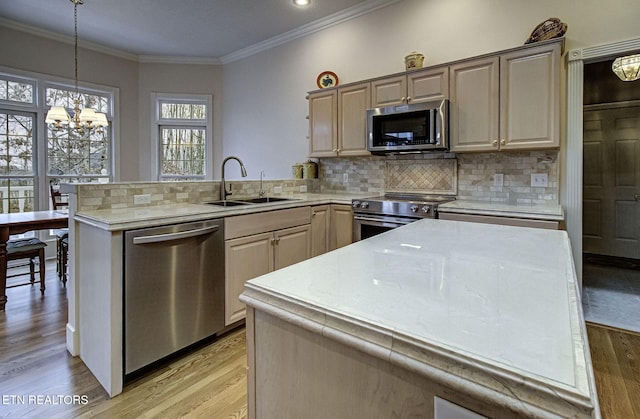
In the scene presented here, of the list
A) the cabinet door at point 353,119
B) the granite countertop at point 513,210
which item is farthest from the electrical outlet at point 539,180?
the cabinet door at point 353,119

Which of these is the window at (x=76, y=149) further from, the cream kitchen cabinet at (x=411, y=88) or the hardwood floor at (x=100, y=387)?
the cream kitchen cabinet at (x=411, y=88)

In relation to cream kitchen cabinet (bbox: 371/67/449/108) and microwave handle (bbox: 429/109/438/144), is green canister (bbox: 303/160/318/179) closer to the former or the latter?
cream kitchen cabinet (bbox: 371/67/449/108)

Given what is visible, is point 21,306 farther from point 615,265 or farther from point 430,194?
point 615,265

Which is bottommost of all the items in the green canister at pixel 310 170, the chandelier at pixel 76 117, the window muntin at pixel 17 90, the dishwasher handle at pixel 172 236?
the dishwasher handle at pixel 172 236

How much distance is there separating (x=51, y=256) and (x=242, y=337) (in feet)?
12.6

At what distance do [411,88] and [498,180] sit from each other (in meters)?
1.14

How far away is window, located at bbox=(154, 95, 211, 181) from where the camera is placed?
5.43 metres

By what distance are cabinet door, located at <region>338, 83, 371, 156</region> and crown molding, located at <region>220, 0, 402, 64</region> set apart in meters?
1.02

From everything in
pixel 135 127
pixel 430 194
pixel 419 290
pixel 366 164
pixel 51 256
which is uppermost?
pixel 135 127

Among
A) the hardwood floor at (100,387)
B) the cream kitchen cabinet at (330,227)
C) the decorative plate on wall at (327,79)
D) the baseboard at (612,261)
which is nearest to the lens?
the hardwood floor at (100,387)

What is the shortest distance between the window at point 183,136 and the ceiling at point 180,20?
805 mm

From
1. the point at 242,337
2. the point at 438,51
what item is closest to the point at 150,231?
the point at 242,337

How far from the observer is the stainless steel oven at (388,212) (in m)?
2.78

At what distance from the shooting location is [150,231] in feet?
6.37
